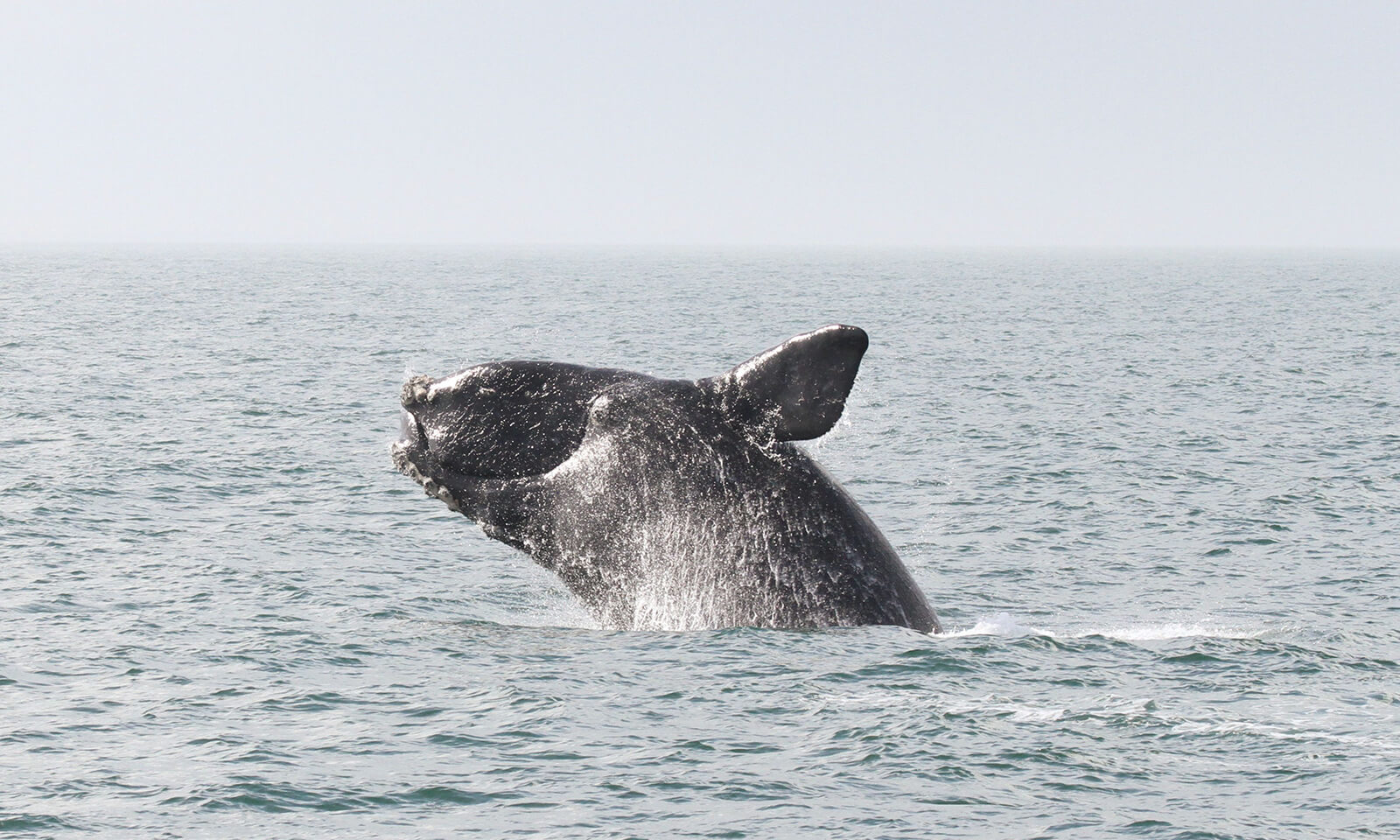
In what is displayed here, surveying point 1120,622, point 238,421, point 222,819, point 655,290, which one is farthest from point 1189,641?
point 655,290

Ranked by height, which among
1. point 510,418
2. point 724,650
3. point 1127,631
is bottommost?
point 1127,631

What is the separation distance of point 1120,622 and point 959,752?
7047 mm

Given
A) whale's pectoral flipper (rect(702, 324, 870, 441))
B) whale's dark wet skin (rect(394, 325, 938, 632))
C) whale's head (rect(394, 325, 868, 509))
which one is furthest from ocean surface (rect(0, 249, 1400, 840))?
whale's pectoral flipper (rect(702, 324, 870, 441))

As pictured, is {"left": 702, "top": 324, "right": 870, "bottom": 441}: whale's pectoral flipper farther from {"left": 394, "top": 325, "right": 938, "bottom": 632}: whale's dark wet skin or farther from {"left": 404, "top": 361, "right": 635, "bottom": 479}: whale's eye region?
{"left": 404, "top": 361, "right": 635, "bottom": 479}: whale's eye region

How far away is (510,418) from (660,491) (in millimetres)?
1460

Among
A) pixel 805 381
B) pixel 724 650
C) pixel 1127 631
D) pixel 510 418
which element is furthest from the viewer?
pixel 1127 631

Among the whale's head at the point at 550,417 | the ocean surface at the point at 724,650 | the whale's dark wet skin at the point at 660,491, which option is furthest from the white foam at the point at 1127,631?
the whale's head at the point at 550,417

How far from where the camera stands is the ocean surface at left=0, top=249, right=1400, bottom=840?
44.2 feet

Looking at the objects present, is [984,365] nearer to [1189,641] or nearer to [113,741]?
[1189,641]

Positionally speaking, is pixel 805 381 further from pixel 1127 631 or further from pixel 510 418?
pixel 1127 631

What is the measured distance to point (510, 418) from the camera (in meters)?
14.6

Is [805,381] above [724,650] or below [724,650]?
above

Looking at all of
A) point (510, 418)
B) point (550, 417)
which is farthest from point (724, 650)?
point (510, 418)

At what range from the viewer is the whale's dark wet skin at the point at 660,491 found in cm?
1418
